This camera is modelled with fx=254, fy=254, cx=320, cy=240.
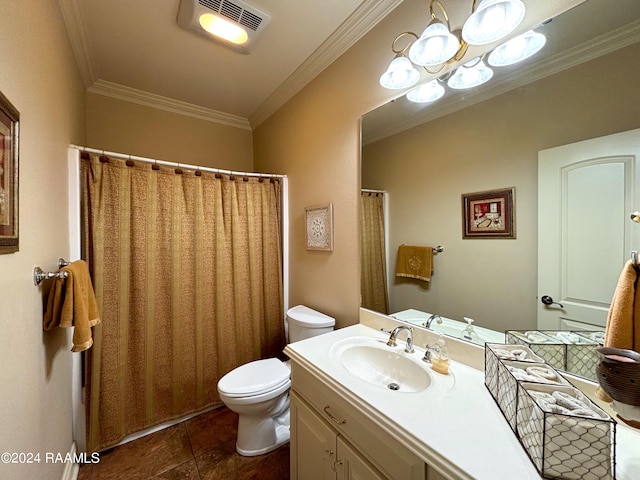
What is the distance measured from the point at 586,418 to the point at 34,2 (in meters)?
2.02

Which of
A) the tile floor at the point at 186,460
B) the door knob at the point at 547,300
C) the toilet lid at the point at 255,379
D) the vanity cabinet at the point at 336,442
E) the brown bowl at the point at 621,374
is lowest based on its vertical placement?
the tile floor at the point at 186,460

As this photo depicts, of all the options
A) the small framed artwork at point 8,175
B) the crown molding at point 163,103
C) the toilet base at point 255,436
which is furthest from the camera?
the crown molding at point 163,103

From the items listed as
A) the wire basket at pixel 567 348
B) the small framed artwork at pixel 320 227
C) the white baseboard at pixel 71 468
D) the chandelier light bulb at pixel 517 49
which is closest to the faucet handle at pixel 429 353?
the wire basket at pixel 567 348

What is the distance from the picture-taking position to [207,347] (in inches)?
74.1

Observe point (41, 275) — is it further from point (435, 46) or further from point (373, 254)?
point (435, 46)

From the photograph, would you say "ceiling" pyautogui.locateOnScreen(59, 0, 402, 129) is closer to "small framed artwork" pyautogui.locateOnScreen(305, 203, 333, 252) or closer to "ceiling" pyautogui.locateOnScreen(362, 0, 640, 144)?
"ceiling" pyautogui.locateOnScreen(362, 0, 640, 144)

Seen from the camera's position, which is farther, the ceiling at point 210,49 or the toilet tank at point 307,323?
the toilet tank at point 307,323

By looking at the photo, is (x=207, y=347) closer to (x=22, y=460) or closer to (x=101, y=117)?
(x=22, y=460)

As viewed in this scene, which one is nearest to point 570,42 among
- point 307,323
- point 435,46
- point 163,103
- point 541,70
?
point 541,70

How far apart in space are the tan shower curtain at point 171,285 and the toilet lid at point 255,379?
0.41m

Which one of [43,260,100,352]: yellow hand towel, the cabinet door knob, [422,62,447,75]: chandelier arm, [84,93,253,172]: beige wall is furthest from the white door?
[84,93,253,172]: beige wall

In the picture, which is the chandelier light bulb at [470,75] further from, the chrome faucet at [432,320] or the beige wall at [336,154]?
the chrome faucet at [432,320]

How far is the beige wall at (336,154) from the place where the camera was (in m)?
1.40

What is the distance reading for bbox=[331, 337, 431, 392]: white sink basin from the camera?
3.44 feet
